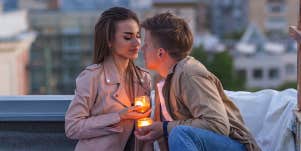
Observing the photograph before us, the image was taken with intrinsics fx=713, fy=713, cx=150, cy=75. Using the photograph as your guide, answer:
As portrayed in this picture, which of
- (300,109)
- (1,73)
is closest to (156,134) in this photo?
(300,109)

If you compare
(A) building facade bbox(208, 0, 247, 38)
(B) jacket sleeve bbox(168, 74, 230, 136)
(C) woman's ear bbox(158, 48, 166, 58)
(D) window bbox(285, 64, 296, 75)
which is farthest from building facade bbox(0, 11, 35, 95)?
(B) jacket sleeve bbox(168, 74, 230, 136)

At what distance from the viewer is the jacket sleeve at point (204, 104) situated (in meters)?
2.33

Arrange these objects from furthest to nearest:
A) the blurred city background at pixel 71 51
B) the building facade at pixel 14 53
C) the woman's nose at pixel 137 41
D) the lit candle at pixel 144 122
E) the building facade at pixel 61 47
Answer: the building facade at pixel 61 47 → the blurred city background at pixel 71 51 → the building facade at pixel 14 53 → the woman's nose at pixel 137 41 → the lit candle at pixel 144 122

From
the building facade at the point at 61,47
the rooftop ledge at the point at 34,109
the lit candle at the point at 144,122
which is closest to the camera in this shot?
the lit candle at the point at 144,122

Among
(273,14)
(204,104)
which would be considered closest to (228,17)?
(273,14)

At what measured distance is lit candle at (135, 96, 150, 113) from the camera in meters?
2.58

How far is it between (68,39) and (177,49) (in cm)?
3580

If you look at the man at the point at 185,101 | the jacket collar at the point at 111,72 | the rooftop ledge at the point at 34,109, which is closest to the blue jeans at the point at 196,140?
the man at the point at 185,101

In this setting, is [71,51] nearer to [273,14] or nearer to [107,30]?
[273,14]

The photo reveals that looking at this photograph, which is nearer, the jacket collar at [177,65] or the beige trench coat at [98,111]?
the jacket collar at [177,65]

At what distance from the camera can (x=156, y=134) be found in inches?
97.0

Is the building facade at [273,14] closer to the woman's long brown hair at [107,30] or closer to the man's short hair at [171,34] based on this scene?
the woman's long brown hair at [107,30]

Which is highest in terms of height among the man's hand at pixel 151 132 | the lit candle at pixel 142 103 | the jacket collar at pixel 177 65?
the jacket collar at pixel 177 65

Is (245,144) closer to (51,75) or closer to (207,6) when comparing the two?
(51,75)
